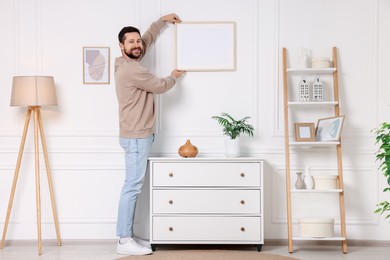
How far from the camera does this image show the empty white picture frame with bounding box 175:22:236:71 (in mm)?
4645

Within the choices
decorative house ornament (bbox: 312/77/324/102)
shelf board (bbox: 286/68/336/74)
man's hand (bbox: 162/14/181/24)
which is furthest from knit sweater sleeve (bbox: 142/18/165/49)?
decorative house ornament (bbox: 312/77/324/102)

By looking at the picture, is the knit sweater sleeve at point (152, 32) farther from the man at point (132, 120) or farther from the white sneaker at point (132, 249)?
the white sneaker at point (132, 249)

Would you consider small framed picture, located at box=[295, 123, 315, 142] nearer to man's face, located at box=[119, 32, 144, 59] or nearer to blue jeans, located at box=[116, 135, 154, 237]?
blue jeans, located at box=[116, 135, 154, 237]

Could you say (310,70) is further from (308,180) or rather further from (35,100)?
(35,100)

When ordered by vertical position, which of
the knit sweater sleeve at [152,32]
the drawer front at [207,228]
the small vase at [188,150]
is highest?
the knit sweater sleeve at [152,32]

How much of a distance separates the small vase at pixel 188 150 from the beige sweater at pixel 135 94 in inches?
11.5

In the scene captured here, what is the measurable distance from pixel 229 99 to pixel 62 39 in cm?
155

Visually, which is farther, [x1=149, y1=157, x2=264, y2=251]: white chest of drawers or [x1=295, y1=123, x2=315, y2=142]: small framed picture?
[x1=295, y1=123, x2=315, y2=142]: small framed picture

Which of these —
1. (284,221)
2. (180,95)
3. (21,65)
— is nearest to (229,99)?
(180,95)

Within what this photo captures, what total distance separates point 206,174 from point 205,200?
0.21 m

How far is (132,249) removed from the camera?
4.20m

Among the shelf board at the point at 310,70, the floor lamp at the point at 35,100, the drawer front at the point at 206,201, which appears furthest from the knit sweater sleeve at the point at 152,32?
the drawer front at the point at 206,201

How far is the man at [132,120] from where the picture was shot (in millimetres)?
4246

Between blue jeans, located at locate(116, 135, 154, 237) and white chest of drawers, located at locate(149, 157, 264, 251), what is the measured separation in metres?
0.10
